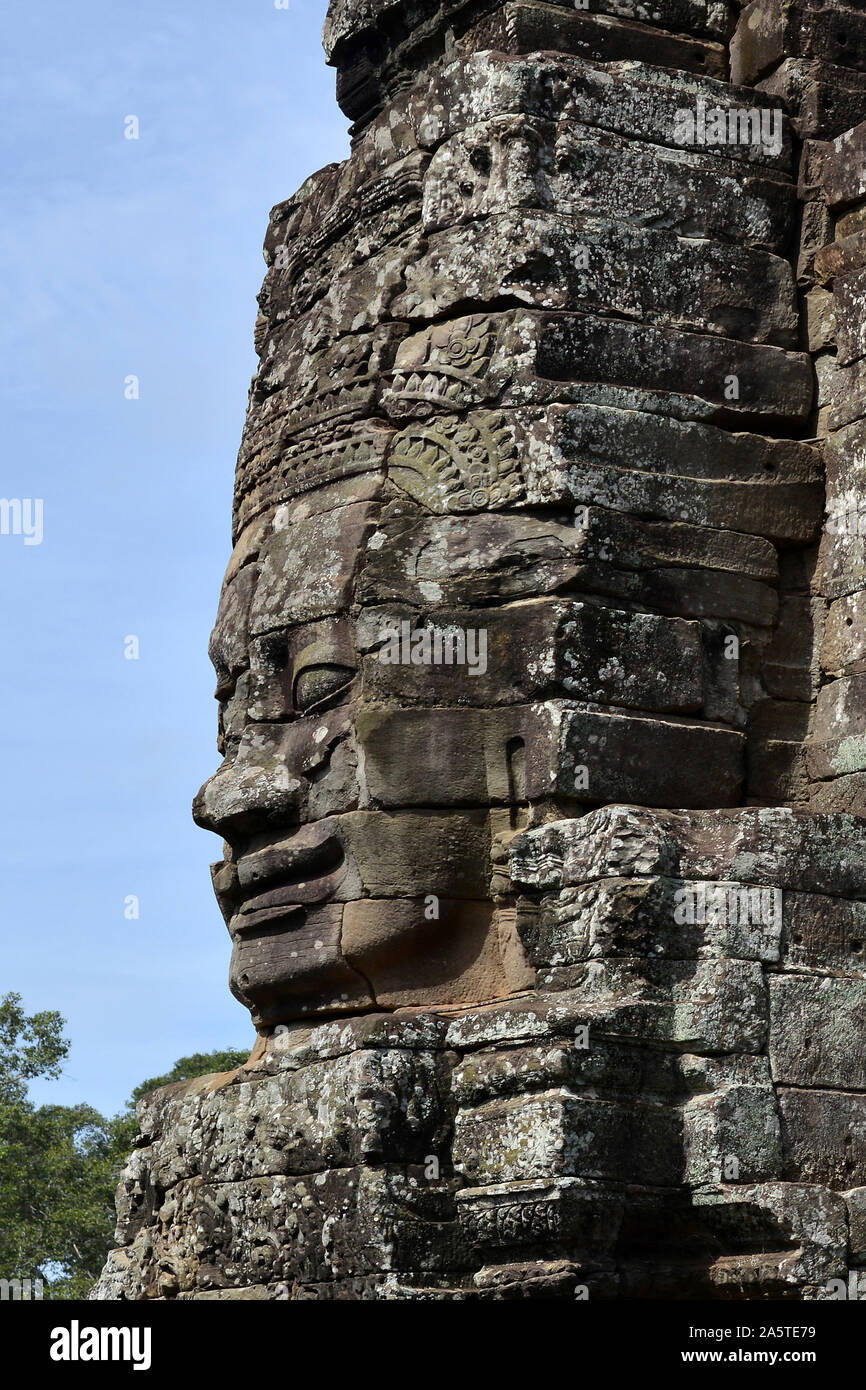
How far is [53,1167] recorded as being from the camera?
2569cm

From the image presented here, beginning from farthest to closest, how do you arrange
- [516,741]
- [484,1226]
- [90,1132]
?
[90,1132] → [516,741] → [484,1226]

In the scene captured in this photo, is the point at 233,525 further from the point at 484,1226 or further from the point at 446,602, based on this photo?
the point at 484,1226

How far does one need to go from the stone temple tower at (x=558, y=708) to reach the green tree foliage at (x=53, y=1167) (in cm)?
1493

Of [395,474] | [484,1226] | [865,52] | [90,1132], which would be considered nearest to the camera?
[484,1226]

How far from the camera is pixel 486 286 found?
8.60 meters

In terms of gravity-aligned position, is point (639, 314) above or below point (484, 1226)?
above

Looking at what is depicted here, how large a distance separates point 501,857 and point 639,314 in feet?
7.76

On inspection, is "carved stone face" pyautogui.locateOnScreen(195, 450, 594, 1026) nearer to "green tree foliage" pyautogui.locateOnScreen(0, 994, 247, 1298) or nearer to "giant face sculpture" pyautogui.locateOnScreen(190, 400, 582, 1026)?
"giant face sculpture" pyautogui.locateOnScreen(190, 400, 582, 1026)

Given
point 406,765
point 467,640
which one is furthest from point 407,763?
point 467,640

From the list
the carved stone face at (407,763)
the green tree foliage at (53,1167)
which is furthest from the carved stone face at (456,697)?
the green tree foliage at (53,1167)

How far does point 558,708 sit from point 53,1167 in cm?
1932

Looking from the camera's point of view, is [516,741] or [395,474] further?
[395,474]

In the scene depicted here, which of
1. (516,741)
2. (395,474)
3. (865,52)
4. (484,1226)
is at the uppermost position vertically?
(865,52)

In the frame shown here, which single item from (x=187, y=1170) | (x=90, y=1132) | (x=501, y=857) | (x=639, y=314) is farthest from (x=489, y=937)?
(x=90, y=1132)
